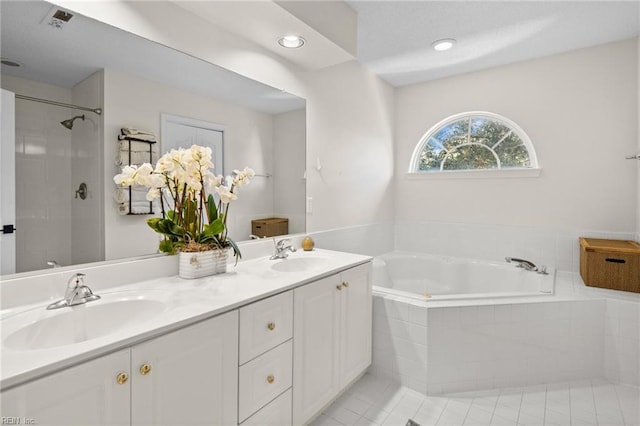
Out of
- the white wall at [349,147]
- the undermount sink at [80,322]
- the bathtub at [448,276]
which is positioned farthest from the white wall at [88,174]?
the bathtub at [448,276]

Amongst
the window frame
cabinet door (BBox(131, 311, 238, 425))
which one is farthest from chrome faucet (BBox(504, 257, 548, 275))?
cabinet door (BBox(131, 311, 238, 425))

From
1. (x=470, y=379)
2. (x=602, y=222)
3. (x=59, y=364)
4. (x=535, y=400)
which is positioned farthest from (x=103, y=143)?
(x=602, y=222)

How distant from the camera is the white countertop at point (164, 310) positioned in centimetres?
75

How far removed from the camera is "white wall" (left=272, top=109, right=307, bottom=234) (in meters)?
2.21

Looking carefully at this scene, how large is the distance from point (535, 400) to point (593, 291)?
90cm

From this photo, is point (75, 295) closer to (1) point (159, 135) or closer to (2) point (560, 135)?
(1) point (159, 135)

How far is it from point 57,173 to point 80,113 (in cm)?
25

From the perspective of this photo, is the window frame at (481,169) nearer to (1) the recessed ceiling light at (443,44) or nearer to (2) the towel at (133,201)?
(1) the recessed ceiling light at (443,44)

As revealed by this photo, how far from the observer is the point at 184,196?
1.52m

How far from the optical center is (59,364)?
0.76 meters

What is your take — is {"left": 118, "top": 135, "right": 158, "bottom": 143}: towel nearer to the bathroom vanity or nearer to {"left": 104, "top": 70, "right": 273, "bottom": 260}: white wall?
{"left": 104, "top": 70, "right": 273, "bottom": 260}: white wall

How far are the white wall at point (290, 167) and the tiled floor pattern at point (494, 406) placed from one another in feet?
3.86

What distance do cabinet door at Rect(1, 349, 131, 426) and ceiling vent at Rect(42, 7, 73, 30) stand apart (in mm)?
1258

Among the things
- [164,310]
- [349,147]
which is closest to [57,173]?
[164,310]
